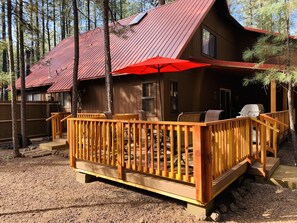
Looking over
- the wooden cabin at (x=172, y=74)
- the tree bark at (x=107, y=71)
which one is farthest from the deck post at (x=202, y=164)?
the wooden cabin at (x=172, y=74)

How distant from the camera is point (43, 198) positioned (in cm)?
428

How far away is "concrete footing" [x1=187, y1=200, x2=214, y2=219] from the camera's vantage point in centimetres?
347

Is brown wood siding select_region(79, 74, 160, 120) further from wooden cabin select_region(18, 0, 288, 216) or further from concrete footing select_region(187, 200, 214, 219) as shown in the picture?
concrete footing select_region(187, 200, 214, 219)

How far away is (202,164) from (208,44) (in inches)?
348

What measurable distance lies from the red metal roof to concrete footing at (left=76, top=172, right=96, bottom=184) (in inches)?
189

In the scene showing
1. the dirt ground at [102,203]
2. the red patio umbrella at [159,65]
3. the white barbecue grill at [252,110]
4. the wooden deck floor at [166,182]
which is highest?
the red patio umbrella at [159,65]

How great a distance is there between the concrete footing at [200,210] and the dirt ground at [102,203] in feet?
0.30

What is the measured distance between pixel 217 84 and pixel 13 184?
29.8 feet

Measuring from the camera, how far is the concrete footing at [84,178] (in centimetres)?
511

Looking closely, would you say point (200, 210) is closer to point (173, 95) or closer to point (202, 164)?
point (202, 164)

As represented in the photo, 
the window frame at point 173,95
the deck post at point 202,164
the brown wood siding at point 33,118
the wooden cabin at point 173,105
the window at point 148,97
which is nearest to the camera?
the deck post at point 202,164

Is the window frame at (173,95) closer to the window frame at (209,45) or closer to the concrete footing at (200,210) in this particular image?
the window frame at (209,45)

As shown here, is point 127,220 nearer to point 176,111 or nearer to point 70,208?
point 70,208

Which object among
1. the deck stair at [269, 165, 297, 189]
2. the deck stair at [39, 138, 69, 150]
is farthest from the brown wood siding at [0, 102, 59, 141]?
the deck stair at [269, 165, 297, 189]
